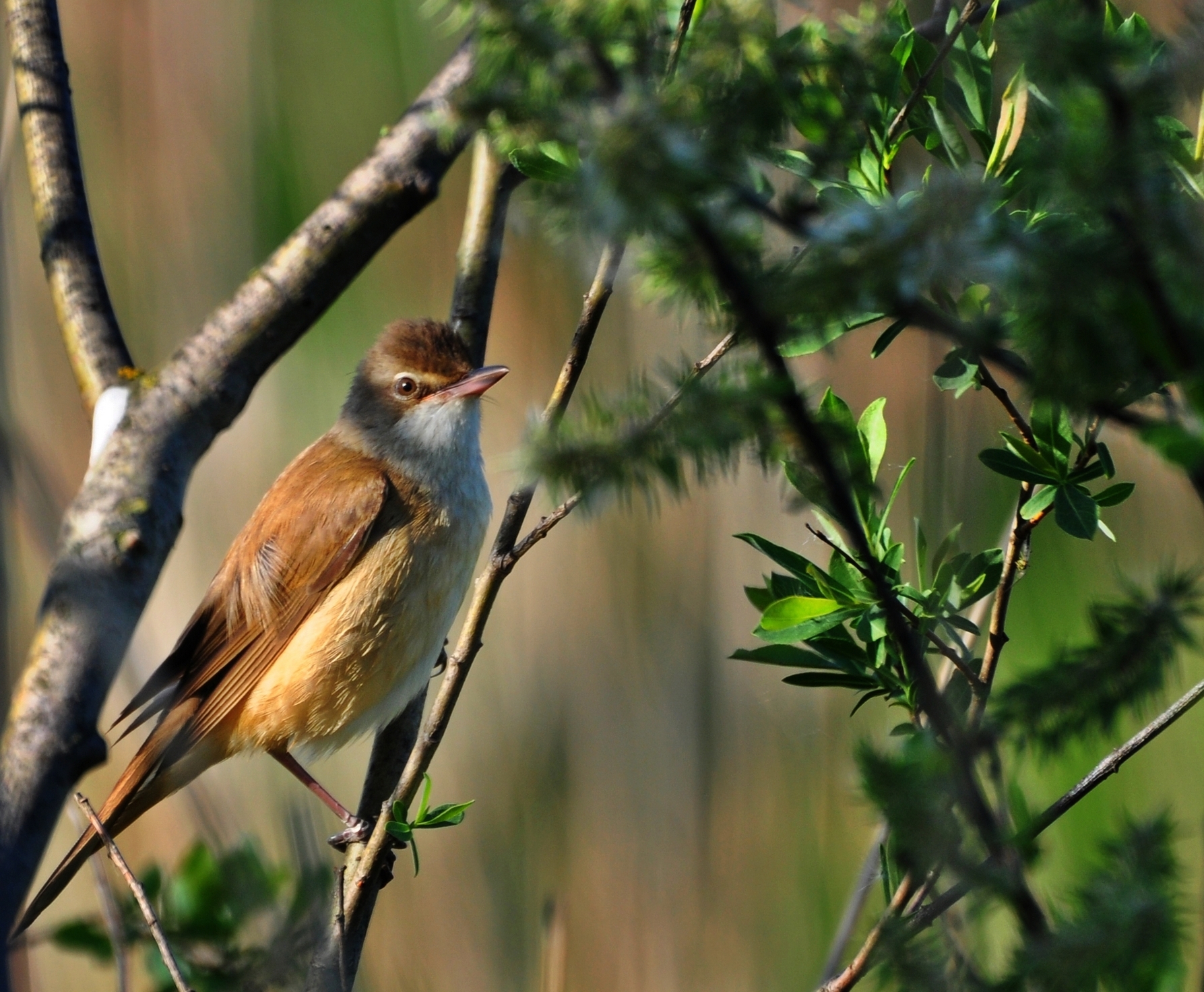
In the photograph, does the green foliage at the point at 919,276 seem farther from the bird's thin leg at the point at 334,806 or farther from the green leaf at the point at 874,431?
the bird's thin leg at the point at 334,806

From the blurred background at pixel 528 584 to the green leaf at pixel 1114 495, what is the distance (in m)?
0.93

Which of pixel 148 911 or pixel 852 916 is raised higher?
pixel 148 911

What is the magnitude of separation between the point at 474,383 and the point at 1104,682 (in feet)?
5.87

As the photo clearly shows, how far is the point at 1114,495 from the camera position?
1.29 m

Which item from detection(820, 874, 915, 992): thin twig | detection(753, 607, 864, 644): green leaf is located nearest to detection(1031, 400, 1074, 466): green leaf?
detection(753, 607, 864, 644): green leaf

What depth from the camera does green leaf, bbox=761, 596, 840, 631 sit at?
136 cm

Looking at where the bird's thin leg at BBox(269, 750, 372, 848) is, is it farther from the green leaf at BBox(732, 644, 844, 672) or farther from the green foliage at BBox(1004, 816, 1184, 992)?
the green foliage at BBox(1004, 816, 1184, 992)

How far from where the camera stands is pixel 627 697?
128 inches

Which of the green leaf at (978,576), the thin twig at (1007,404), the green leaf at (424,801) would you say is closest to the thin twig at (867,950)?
the green leaf at (978,576)

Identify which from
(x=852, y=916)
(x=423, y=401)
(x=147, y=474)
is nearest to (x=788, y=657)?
(x=852, y=916)

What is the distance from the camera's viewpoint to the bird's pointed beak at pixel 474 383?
94.1 inches

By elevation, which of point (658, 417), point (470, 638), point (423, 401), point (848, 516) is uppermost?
point (423, 401)

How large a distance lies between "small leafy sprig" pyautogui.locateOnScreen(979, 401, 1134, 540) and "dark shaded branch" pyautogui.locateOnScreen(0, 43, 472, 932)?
686mm

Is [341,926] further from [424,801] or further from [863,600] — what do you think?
[863,600]
